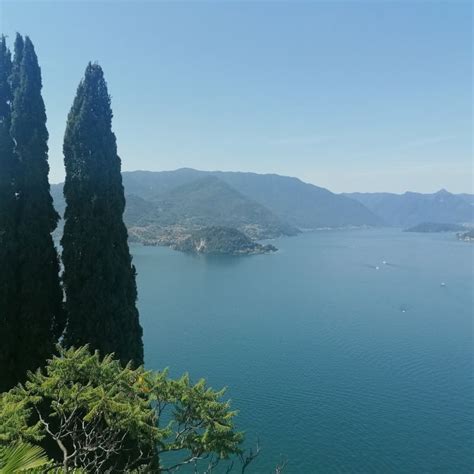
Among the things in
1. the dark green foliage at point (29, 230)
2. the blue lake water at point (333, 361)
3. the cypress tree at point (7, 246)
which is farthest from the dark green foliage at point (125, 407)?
the blue lake water at point (333, 361)

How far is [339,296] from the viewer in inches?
2761

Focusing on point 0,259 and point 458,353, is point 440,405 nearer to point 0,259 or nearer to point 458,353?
point 458,353

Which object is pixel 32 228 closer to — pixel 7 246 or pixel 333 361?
pixel 7 246

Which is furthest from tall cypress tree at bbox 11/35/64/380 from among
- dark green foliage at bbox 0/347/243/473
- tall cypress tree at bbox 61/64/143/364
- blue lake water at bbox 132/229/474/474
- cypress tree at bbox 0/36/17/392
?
blue lake water at bbox 132/229/474/474

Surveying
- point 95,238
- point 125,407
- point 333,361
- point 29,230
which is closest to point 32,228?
point 29,230

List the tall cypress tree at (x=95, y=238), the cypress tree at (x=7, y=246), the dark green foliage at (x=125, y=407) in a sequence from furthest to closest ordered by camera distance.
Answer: the tall cypress tree at (x=95, y=238), the cypress tree at (x=7, y=246), the dark green foliage at (x=125, y=407)

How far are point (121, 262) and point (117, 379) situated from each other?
5968 millimetres

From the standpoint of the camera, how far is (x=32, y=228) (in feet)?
47.1

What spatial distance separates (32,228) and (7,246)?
94 centimetres

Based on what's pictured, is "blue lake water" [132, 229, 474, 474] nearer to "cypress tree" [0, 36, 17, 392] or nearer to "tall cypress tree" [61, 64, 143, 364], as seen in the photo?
"tall cypress tree" [61, 64, 143, 364]

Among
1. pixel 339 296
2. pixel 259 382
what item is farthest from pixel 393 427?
pixel 339 296

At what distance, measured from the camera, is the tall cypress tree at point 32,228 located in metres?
14.1

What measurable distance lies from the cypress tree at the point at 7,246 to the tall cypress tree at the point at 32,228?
0.17m

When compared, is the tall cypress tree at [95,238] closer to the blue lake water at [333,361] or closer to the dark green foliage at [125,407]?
the dark green foliage at [125,407]
